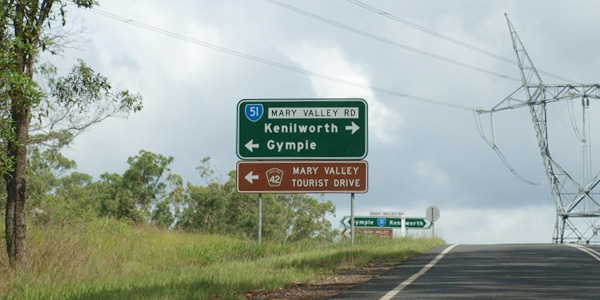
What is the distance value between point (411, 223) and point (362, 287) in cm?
3122

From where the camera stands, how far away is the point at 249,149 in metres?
26.7

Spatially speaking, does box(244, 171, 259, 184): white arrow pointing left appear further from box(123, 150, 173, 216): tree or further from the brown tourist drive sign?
box(123, 150, 173, 216): tree

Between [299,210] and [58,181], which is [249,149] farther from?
[58,181]

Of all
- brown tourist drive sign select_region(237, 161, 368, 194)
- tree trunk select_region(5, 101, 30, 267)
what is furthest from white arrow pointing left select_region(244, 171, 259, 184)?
tree trunk select_region(5, 101, 30, 267)

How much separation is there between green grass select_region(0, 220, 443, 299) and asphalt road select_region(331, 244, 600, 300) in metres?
1.75

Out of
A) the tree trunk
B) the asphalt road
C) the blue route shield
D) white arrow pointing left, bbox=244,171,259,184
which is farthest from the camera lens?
the blue route shield

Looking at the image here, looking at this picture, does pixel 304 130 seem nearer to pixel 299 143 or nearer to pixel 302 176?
pixel 299 143

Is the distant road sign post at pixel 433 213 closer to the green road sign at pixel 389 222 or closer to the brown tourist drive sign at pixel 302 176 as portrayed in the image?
the green road sign at pixel 389 222

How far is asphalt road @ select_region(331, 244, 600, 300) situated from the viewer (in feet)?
44.4

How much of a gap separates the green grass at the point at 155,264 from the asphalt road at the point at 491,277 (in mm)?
1746

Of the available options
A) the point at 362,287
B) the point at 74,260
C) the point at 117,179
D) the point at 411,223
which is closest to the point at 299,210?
the point at 117,179

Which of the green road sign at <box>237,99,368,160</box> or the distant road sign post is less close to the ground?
the green road sign at <box>237,99,368,160</box>

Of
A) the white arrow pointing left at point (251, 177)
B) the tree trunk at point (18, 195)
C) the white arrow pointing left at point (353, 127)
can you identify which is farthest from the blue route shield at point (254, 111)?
the tree trunk at point (18, 195)

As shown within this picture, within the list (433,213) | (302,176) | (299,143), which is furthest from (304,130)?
(433,213)
